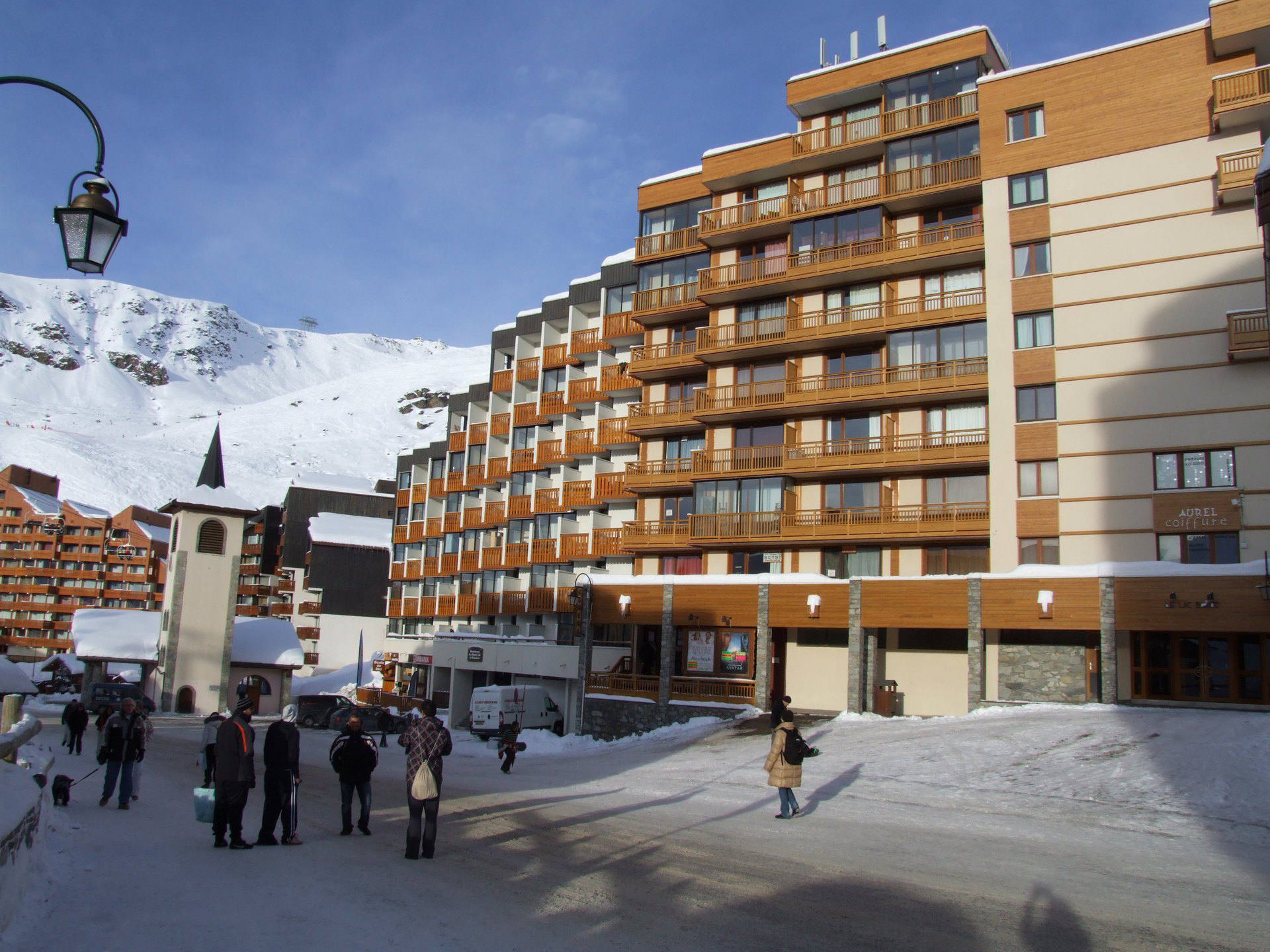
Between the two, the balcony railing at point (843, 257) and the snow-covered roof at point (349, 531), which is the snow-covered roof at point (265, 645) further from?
the balcony railing at point (843, 257)

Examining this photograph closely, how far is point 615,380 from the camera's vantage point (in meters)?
54.9

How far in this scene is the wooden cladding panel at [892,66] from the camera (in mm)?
41156

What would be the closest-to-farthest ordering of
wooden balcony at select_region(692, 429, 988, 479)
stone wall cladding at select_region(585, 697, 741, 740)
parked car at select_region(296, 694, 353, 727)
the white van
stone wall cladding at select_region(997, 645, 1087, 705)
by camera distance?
stone wall cladding at select_region(997, 645, 1087, 705) → wooden balcony at select_region(692, 429, 988, 479) → stone wall cladding at select_region(585, 697, 741, 740) → the white van → parked car at select_region(296, 694, 353, 727)

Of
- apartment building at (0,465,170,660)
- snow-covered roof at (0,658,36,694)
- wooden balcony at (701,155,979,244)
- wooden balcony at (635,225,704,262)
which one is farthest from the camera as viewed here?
apartment building at (0,465,170,660)

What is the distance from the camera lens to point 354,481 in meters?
109

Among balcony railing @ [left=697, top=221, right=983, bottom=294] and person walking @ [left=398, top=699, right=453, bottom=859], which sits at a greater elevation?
balcony railing @ [left=697, top=221, right=983, bottom=294]

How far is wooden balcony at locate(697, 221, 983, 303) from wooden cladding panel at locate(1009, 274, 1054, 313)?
2.31m

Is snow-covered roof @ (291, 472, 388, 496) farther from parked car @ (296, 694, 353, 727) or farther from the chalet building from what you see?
the chalet building

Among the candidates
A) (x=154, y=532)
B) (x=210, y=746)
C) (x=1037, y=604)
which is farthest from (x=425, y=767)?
(x=154, y=532)

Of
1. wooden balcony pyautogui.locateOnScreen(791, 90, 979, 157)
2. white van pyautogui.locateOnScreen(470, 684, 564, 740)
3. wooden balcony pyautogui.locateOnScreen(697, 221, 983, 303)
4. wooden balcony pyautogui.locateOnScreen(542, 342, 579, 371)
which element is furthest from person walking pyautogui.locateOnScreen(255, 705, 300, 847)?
wooden balcony pyautogui.locateOnScreen(542, 342, 579, 371)

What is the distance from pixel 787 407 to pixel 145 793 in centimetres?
2897

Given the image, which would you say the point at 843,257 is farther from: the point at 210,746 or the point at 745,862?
the point at 745,862

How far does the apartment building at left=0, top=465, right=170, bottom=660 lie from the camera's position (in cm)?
12988

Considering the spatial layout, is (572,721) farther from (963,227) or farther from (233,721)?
(233,721)
